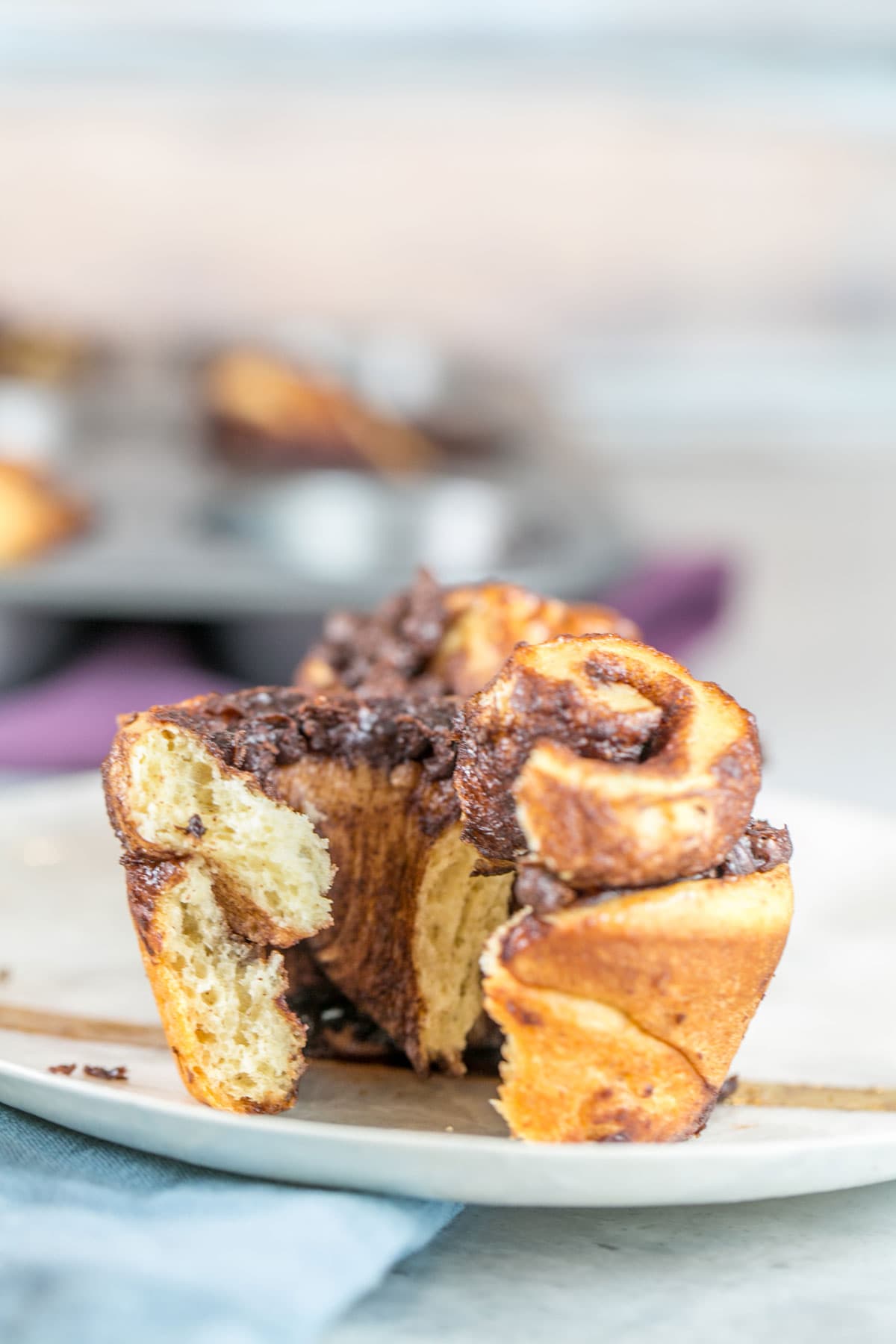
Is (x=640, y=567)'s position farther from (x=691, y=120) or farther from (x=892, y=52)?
(x=691, y=120)

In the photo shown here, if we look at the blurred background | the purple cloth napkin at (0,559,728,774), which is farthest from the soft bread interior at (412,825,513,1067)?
the blurred background

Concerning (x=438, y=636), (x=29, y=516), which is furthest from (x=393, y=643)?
(x=29, y=516)

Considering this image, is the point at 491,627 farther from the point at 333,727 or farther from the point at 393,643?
the point at 333,727

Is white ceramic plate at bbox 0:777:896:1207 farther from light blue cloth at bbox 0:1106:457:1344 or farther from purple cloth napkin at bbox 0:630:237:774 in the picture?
purple cloth napkin at bbox 0:630:237:774

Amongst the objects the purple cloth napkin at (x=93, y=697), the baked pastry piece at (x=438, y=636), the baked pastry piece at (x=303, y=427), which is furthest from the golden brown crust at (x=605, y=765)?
the baked pastry piece at (x=303, y=427)

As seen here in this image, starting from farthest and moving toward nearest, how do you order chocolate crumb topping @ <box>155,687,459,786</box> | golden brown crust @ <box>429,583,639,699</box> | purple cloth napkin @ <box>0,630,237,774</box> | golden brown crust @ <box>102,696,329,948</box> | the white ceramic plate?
purple cloth napkin @ <box>0,630,237,774</box> < golden brown crust @ <box>429,583,639,699</box> < chocolate crumb topping @ <box>155,687,459,786</box> < golden brown crust @ <box>102,696,329,948</box> < the white ceramic plate

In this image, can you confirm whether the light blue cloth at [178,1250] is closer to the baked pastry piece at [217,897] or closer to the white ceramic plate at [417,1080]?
the white ceramic plate at [417,1080]

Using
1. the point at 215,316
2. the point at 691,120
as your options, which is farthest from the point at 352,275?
the point at 691,120
